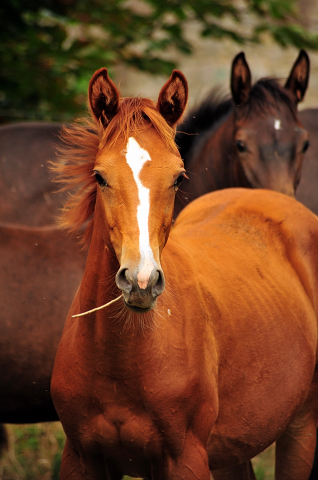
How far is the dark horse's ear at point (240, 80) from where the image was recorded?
196 inches

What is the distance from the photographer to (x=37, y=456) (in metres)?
4.52

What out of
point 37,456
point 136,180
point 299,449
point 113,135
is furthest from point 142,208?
point 37,456

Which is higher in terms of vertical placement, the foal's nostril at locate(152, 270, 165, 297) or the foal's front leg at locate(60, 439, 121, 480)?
the foal's nostril at locate(152, 270, 165, 297)

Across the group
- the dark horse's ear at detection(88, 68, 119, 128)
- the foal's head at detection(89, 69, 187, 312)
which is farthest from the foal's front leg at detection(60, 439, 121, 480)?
the dark horse's ear at detection(88, 68, 119, 128)

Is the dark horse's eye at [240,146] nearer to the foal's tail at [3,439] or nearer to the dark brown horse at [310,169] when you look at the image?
the dark brown horse at [310,169]

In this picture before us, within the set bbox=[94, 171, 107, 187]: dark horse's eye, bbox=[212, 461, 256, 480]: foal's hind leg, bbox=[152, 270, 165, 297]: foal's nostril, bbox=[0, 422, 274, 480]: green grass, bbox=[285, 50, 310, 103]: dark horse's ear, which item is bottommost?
bbox=[0, 422, 274, 480]: green grass

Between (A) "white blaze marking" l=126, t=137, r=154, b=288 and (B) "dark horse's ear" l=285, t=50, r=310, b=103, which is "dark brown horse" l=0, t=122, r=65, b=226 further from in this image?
(A) "white blaze marking" l=126, t=137, r=154, b=288

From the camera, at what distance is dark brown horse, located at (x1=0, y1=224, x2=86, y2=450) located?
3189 mm

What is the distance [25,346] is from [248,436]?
123 cm

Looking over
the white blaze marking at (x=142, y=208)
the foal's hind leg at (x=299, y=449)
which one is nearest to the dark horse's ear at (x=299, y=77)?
the foal's hind leg at (x=299, y=449)

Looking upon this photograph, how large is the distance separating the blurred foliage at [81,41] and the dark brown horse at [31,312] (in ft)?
8.71

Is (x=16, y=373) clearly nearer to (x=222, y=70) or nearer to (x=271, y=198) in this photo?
(x=271, y=198)

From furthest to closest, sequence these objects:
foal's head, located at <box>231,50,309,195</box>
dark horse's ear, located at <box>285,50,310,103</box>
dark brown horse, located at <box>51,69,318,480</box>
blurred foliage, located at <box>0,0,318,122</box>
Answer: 1. blurred foliage, located at <box>0,0,318,122</box>
2. dark horse's ear, located at <box>285,50,310,103</box>
3. foal's head, located at <box>231,50,309,195</box>
4. dark brown horse, located at <box>51,69,318,480</box>

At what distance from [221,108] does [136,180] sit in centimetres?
335
